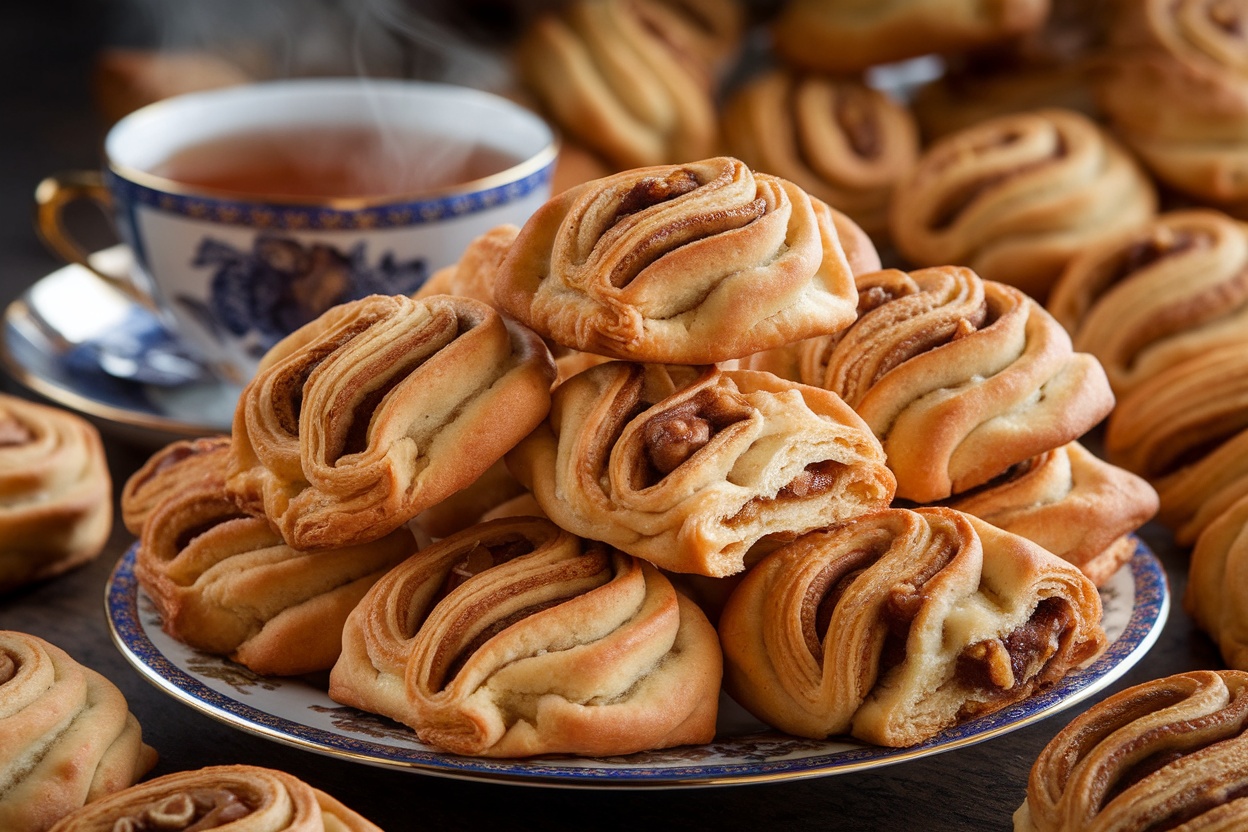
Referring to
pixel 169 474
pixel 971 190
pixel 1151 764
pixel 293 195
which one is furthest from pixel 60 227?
pixel 1151 764

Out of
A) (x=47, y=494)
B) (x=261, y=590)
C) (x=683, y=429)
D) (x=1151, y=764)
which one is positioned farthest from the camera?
(x=47, y=494)

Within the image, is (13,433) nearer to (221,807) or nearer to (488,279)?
(488,279)

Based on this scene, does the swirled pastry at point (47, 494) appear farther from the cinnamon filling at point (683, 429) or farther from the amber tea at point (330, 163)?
the cinnamon filling at point (683, 429)

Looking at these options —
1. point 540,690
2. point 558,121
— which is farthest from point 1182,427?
point 558,121

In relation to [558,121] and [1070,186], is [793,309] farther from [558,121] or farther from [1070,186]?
[558,121]

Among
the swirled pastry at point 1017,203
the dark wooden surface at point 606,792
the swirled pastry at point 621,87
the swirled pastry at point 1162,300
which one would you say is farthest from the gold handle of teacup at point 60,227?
the swirled pastry at point 1162,300

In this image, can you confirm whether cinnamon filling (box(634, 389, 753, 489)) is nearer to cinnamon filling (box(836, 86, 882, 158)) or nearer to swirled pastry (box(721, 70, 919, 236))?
swirled pastry (box(721, 70, 919, 236))

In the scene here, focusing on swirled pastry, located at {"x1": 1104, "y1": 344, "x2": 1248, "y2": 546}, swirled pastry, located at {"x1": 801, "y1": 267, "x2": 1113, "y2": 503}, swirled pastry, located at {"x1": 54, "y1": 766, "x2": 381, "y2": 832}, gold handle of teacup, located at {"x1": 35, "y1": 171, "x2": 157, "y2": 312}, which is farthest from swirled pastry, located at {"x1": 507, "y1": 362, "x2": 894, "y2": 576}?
gold handle of teacup, located at {"x1": 35, "y1": 171, "x2": 157, "y2": 312}
